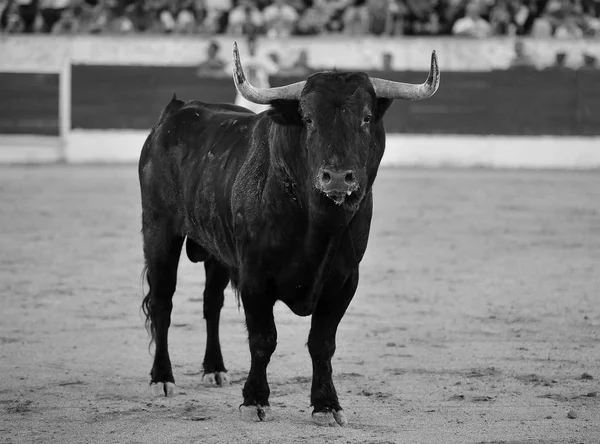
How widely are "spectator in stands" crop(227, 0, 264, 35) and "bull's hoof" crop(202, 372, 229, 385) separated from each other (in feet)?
38.0

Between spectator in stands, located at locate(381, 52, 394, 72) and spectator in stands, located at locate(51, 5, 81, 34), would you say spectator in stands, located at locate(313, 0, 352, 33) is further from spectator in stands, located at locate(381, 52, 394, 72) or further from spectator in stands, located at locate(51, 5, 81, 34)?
spectator in stands, located at locate(51, 5, 81, 34)

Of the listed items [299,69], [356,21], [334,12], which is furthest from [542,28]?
[299,69]

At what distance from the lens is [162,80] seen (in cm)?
1577

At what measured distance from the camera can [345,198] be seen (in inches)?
138

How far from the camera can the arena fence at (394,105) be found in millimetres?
15484

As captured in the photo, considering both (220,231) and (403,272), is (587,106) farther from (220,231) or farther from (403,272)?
(220,231)

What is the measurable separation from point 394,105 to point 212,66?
8.14 feet

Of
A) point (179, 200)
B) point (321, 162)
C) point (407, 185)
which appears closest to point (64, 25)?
point (407, 185)

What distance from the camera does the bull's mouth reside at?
3424 mm

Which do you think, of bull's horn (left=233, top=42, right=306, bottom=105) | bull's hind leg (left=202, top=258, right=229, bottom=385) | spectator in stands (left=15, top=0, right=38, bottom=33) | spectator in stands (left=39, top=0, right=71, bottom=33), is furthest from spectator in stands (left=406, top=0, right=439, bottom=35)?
bull's horn (left=233, top=42, right=306, bottom=105)

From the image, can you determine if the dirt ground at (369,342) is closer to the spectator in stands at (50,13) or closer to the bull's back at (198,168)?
the bull's back at (198,168)

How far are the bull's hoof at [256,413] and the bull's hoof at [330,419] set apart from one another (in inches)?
6.1

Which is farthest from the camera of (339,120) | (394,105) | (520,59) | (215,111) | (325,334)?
(520,59)

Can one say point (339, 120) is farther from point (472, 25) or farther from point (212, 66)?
point (472, 25)
